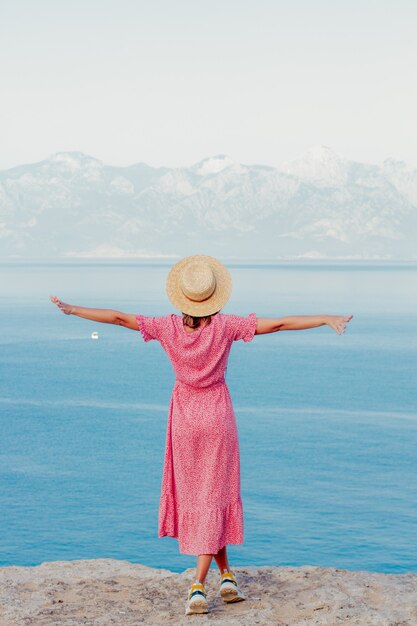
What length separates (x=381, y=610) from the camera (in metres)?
5.59

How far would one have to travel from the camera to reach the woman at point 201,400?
5680 millimetres

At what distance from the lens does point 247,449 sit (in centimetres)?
4294

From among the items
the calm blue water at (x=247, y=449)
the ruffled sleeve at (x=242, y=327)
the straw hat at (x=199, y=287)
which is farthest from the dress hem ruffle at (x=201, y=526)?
the calm blue water at (x=247, y=449)

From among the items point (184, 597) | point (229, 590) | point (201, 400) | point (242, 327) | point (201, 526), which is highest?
point (242, 327)

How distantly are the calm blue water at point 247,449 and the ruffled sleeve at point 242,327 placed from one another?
2224 centimetres

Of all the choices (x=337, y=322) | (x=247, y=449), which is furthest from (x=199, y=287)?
(x=247, y=449)

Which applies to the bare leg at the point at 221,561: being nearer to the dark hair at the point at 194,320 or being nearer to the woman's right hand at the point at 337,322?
the dark hair at the point at 194,320

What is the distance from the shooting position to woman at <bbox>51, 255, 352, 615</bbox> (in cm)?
568

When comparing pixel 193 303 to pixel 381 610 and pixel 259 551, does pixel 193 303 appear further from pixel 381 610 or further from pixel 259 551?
pixel 259 551

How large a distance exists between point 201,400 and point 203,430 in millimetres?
186

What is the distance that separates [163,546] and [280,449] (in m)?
13.7

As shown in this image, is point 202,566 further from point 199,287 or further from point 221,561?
Result: point 199,287

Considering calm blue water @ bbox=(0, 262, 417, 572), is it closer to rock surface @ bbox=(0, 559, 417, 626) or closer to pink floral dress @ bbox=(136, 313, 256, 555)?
rock surface @ bbox=(0, 559, 417, 626)

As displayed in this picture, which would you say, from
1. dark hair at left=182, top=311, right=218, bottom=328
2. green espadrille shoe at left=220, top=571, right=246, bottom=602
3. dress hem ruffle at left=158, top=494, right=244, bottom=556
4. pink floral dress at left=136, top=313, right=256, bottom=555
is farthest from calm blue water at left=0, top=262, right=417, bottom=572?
dark hair at left=182, top=311, right=218, bottom=328
